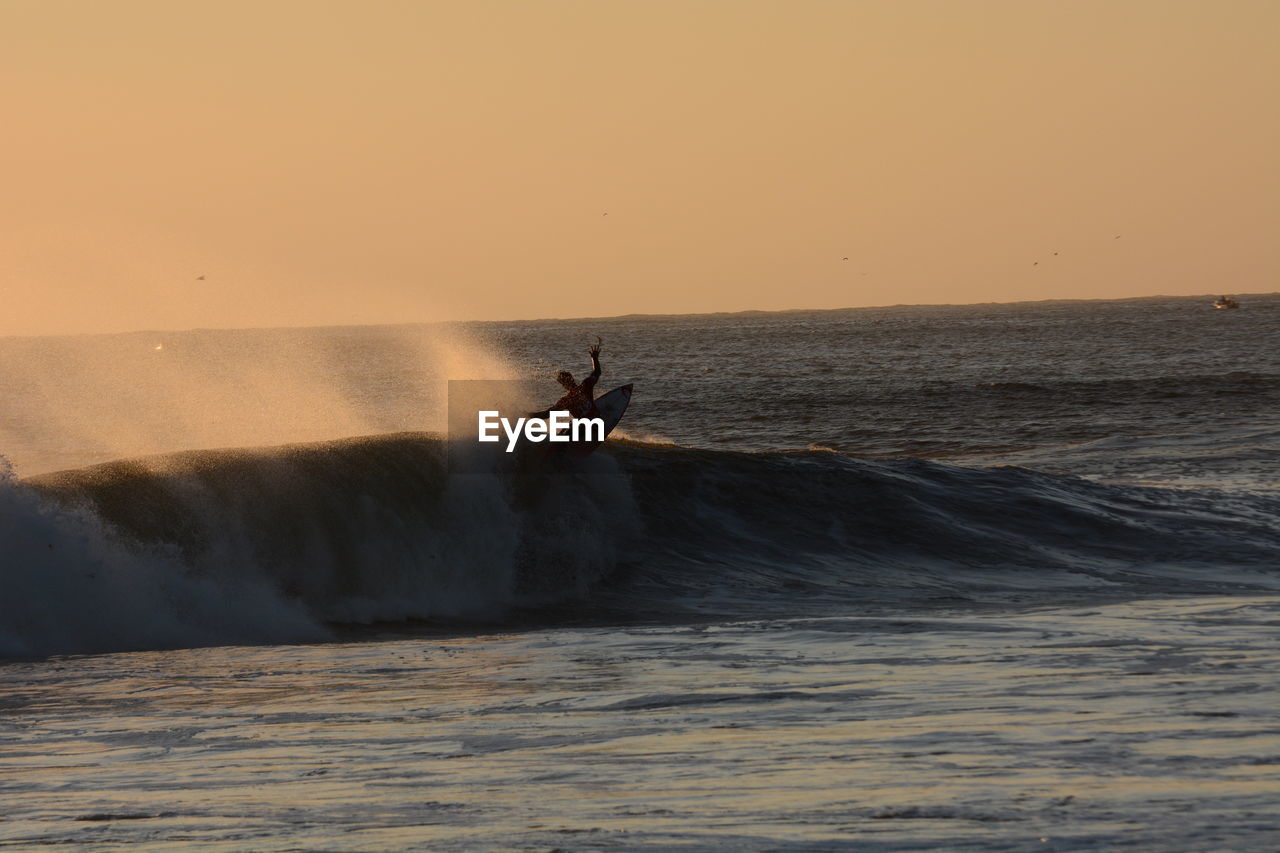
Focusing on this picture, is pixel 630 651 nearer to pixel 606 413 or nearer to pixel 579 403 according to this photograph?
pixel 579 403

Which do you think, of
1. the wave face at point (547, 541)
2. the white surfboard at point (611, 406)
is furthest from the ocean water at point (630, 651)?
the white surfboard at point (611, 406)

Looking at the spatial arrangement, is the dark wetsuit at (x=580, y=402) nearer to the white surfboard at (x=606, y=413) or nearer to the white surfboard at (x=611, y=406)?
the white surfboard at (x=606, y=413)

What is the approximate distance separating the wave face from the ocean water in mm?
52

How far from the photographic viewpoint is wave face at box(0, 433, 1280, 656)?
1527 cm

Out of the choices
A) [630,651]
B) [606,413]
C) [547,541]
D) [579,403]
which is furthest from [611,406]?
[630,651]

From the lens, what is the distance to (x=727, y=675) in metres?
11.6

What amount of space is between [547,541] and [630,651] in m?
5.74

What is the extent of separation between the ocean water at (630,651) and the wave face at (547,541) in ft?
0.17

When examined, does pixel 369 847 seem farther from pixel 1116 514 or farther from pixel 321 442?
pixel 1116 514

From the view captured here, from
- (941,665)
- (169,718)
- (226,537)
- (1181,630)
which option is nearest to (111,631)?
(226,537)

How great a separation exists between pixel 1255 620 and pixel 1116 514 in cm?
957

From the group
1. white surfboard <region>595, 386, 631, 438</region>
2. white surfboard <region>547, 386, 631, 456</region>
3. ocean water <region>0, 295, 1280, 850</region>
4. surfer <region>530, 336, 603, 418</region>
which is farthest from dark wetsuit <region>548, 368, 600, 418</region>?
ocean water <region>0, 295, 1280, 850</region>

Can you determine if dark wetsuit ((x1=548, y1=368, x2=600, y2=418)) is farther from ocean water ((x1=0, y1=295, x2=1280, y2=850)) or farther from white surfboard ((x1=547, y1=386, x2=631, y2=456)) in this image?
ocean water ((x1=0, y1=295, x2=1280, y2=850))

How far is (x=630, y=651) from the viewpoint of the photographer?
13.4m
